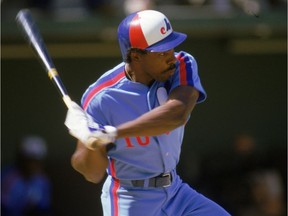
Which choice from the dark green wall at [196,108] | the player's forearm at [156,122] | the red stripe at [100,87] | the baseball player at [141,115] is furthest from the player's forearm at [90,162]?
the dark green wall at [196,108]

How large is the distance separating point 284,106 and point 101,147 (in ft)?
23.4

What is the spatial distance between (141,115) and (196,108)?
608 centimetres

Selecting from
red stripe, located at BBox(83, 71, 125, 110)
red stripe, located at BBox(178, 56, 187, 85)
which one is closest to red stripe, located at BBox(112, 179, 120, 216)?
red stripe, located at BBox(83, 71, 125, 110)

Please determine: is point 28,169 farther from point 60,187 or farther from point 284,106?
point 284,106

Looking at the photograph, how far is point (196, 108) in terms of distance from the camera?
417 inches

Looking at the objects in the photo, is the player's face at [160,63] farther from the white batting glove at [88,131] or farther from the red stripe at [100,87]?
the white batting glove at [88,131]

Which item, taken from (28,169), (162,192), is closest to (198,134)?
(28,169)

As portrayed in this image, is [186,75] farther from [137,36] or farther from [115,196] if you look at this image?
[115,196]

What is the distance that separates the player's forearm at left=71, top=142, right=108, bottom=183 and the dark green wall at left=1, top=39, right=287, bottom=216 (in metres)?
5.75

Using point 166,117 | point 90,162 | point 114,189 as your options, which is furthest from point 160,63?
point 114,189

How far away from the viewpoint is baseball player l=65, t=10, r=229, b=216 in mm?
4465

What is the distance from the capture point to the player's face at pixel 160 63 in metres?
4.49

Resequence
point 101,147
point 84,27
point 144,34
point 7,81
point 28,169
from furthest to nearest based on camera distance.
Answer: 1. point 7,81
2. point 84,27
3. point 28,169
4. point 144,34
5. point 101,147

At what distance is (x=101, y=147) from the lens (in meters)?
4.05
